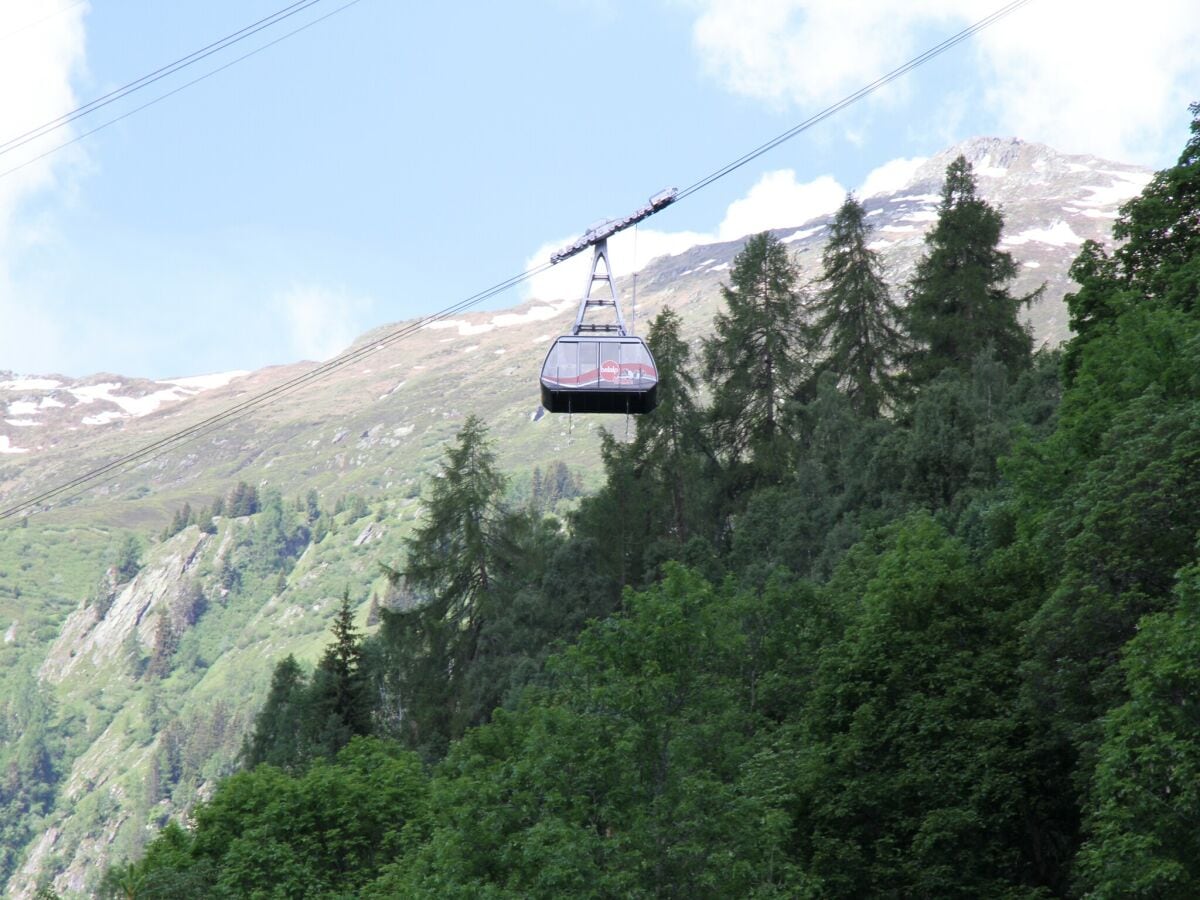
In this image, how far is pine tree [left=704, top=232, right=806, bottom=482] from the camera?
78812 millimetres

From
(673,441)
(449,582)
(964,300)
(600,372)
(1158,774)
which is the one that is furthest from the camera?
(964,300)

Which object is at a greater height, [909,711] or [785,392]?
[785,392]

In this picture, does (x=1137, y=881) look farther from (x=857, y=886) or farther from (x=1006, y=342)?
(x=1006, y=342)

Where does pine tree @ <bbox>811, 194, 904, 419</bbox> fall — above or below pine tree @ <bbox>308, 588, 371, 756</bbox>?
above

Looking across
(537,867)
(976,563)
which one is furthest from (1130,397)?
(537,867)

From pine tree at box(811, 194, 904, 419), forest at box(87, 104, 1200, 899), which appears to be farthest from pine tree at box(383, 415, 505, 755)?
pine tree at box(811, 194, 904, 419)

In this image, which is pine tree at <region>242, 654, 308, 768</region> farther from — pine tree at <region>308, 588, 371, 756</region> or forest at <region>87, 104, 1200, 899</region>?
forest at <region>87, 104, 1200, 899</region>

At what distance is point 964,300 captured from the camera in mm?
79375

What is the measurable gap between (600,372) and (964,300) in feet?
155

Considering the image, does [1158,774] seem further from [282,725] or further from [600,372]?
[282,725]

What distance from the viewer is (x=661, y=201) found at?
36969 mm

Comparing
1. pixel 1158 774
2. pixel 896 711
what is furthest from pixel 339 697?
pixel 1158 774

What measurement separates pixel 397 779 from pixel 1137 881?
987 inches

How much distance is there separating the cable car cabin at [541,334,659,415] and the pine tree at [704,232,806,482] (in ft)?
134
